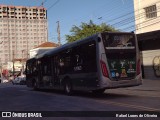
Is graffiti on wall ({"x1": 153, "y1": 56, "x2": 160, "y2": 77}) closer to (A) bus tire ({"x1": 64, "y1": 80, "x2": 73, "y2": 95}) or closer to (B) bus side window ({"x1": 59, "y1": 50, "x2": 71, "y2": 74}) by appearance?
(B) bus side window ({"x1": 59, "y1": 50, "x2": 71, "y2": 74})

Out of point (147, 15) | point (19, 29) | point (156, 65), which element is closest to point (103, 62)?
point (156, 65)

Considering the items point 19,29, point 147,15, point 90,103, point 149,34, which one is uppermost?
point 19,29

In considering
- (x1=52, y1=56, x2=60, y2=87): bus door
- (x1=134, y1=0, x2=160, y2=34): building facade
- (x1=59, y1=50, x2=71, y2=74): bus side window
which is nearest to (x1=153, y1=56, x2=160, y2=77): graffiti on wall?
(x1=134, y1=0, x2=160, y2=34): building facade

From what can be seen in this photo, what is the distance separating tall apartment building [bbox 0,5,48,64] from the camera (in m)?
157

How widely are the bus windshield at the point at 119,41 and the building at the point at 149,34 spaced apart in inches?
549

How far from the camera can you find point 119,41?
1773cm

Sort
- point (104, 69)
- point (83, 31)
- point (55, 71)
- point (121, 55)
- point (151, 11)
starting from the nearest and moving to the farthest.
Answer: point (104, 69) → point (121, 55) → point (55, 71) → point (151, 11) → point (83, 31)

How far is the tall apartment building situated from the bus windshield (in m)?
139

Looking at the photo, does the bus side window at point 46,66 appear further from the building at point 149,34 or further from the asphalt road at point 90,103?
the building at point 149,34

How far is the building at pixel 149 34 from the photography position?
33.8 metres

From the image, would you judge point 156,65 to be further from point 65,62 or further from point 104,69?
point 104,69

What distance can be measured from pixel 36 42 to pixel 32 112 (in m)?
151

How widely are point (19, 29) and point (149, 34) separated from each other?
429 feet

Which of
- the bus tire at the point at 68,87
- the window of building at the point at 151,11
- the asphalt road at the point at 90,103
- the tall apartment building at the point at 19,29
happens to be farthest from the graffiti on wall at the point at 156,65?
the tall apartment building at the point at 19,29
